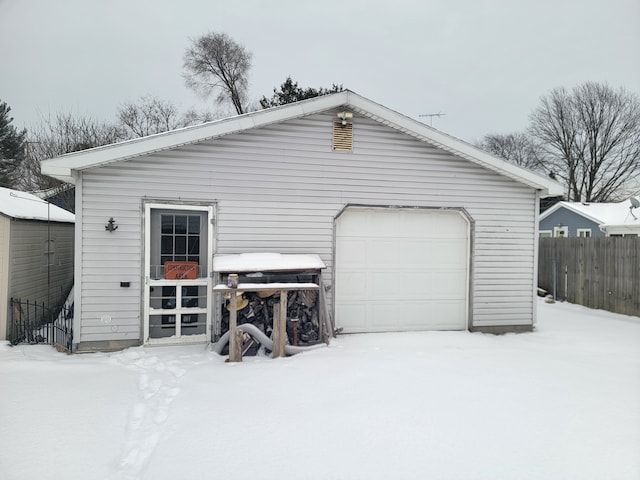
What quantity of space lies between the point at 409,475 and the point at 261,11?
6.32 meters

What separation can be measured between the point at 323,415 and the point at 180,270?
3.54m

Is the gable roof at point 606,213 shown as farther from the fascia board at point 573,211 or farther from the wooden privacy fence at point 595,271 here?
the wooden privacy fence at point 595,271

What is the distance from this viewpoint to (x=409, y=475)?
264 centimetres

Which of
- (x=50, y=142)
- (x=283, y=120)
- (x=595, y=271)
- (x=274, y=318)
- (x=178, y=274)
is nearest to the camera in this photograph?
(x=274, y=318)

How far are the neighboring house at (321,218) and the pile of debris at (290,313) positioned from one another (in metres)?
0.57

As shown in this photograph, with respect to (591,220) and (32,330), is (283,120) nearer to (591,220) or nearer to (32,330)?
(32,330)

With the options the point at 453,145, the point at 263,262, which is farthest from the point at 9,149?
the point at 453,145

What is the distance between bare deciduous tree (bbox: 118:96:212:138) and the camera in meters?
20.2

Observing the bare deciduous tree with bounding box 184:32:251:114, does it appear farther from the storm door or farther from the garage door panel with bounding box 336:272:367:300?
the garage door panel with bounding box 336:272:367:300

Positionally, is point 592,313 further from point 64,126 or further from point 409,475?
point 64,126

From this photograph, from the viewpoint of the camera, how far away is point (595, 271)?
9.80m

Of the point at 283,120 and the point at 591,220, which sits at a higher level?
the point at 283,120

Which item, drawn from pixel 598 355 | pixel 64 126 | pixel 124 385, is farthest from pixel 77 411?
pixel 64 126

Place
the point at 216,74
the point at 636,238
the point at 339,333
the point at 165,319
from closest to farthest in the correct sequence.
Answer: the point at 165,319 < the point at 339,333 < the point at 636,238 < the point at 216,74
